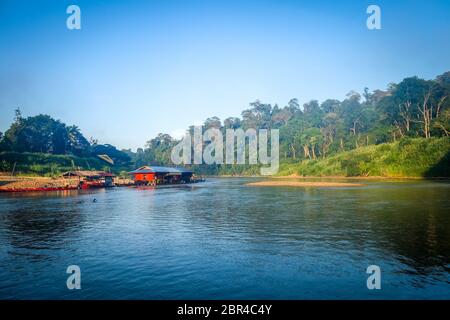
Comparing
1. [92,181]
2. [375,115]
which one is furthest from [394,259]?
[375,115]

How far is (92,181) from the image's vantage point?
205 ft

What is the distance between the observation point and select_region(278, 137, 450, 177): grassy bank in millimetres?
65062

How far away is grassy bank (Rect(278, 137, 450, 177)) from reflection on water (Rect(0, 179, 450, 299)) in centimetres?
4917

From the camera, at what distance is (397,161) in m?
70.8

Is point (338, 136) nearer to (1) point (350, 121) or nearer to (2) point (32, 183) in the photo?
(1) point (350, 121)

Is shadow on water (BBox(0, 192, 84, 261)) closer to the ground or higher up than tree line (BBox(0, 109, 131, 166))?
closer to the ground

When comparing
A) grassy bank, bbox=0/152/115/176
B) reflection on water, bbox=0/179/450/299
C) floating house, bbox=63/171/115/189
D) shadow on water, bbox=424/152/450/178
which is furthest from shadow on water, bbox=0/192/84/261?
shadow on water, bbox=424/152/450/178

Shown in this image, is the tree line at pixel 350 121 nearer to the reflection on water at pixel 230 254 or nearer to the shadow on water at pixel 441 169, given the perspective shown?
the shadow on water at pixel 441 169

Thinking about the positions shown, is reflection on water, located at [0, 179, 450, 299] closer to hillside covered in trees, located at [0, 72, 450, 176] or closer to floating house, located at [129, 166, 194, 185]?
floating house, located at [129, 166, 194, 185]

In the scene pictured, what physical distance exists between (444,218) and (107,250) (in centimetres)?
1963

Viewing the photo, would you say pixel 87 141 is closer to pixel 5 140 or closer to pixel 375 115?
pixel 5 140

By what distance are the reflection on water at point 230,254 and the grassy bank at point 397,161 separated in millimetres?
49175
